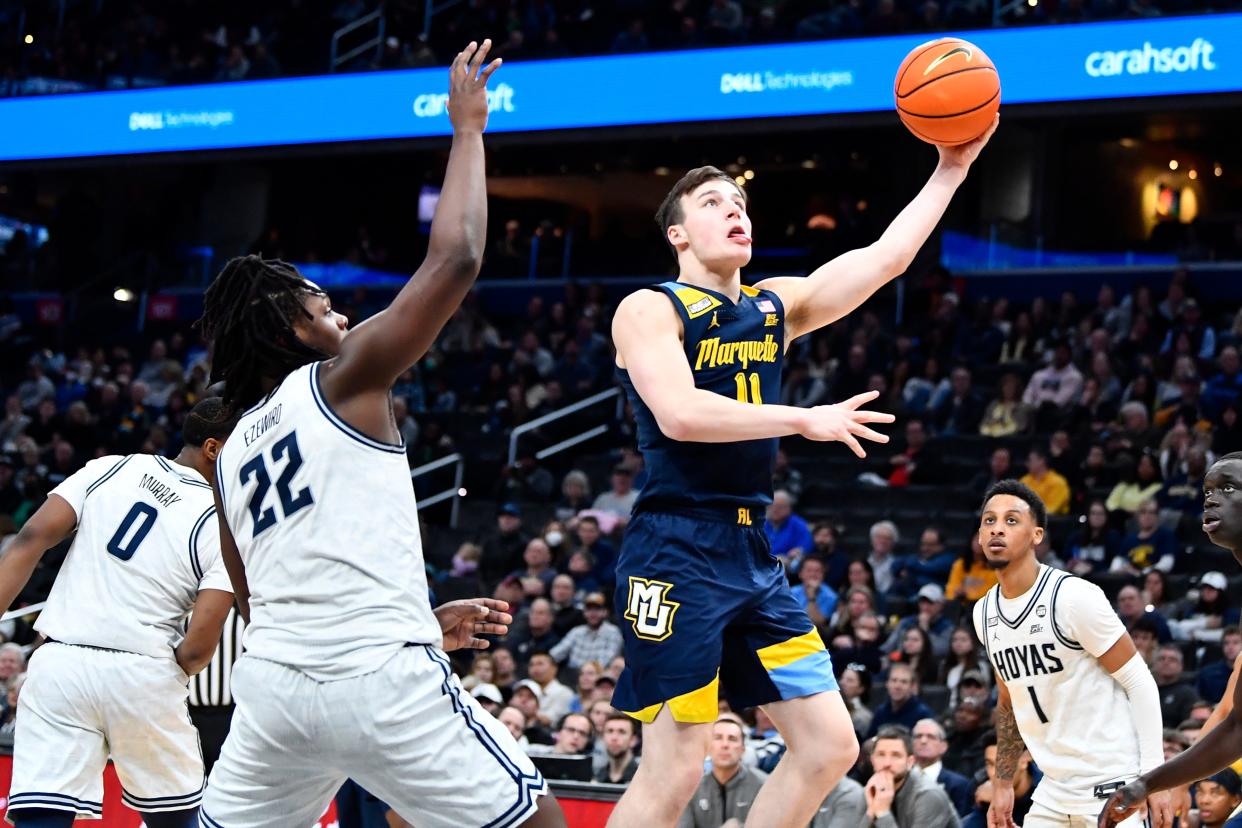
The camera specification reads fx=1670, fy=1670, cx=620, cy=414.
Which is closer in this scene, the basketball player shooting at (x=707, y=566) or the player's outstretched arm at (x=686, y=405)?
the player's outstretched arm at (x=686, y=405)

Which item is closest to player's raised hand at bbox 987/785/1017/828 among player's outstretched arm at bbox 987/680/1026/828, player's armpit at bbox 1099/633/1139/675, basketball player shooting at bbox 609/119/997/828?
player's outstretched arm at bbox 987/680/1026/828

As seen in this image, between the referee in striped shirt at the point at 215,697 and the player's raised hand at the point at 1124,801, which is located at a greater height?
the player's raised hand at the point at 1124,801

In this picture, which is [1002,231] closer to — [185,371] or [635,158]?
[635,158]

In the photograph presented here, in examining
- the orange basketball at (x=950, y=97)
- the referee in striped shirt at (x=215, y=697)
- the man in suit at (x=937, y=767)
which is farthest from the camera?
the man in suit at (x=937, y=767)

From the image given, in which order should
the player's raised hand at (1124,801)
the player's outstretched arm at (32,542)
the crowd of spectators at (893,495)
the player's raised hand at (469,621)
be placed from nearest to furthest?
1. the player's raised hand at (469,621)
2. the player's raised hand at (1124,801)
3. the player's outstretched arm at (32,542)
4. the crowd of spectators at (893,495)

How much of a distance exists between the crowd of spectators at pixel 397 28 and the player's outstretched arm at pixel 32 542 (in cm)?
1182

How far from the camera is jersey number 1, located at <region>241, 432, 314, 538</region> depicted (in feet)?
12.5

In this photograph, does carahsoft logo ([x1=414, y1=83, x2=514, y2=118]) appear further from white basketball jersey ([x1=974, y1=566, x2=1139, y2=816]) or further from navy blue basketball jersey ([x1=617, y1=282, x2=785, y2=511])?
navy blue basketball jersey ([x1=617, y1=282, x2=785, y2=511])

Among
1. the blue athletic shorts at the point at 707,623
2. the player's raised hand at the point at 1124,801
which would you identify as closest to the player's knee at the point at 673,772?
the blue athletic shorts at the point at 707,623

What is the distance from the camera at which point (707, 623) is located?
4777 mm

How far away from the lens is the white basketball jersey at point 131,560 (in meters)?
5.85

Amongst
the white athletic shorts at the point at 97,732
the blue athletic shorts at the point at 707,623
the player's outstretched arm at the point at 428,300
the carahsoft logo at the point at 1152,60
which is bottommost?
the white athletic shorts at the point at 97,732

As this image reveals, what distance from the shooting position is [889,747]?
8.77 metres

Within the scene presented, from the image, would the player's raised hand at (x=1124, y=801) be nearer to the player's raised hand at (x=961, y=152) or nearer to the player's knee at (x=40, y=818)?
the player's raised hand at (x=961, y=152)
